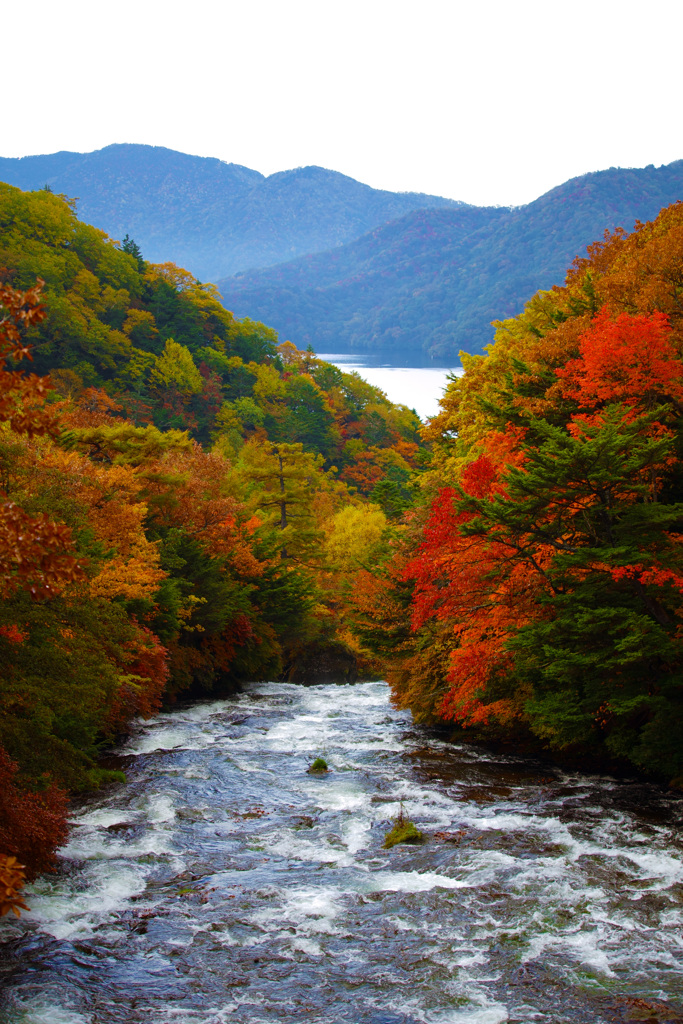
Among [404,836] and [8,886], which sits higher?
[8,886]

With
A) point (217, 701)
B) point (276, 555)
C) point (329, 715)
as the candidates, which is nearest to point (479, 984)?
point (329, 715)

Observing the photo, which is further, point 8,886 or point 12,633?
point 12,633

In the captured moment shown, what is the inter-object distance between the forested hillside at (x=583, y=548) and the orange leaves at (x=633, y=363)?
1.4 inches

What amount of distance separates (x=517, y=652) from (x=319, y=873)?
8092 mm

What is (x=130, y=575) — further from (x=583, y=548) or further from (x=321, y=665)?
(x=321, y=665)

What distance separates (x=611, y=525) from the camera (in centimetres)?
1744

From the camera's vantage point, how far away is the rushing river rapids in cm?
1004

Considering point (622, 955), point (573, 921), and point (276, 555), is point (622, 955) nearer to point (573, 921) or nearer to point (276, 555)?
point (573, 921)

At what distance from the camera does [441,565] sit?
21.6 metres

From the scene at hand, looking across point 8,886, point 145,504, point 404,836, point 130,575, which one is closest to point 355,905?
point 404,836

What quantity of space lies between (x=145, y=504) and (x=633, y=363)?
1841 centimetres

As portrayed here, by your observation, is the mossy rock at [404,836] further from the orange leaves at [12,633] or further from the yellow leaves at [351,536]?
the yellow leaves at [351,536]

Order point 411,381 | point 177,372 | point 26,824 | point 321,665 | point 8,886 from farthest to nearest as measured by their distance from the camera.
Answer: point 411,381 → point 177,372 → point 321,665 → point 26,824 → point 8,886

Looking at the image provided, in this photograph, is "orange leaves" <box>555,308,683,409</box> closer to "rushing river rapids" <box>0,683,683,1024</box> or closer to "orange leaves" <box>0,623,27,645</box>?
"rushing river rapids" <box>0,683,683,1024</box>
